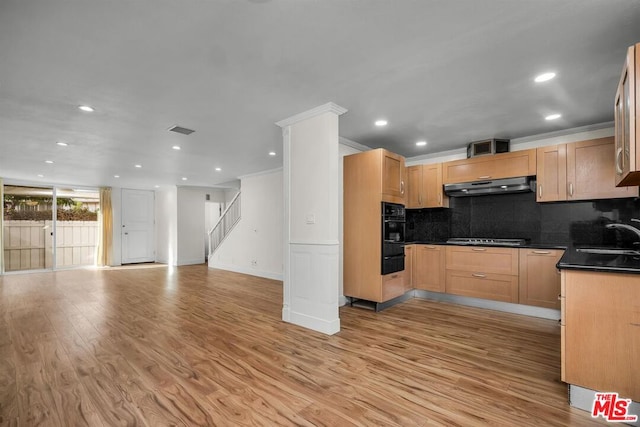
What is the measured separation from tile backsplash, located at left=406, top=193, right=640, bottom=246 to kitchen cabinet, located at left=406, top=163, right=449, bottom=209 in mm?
395

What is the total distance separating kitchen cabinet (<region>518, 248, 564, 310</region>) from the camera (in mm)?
3455

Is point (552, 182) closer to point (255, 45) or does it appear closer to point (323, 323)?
point (323, 323)

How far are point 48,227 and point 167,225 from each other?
115 inches

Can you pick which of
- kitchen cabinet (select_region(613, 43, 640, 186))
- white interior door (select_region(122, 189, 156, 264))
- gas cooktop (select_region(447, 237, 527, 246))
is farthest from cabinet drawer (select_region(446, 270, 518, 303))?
white interior door (select_region(122, 189, 156, 264))

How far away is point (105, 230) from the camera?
28.0 ft

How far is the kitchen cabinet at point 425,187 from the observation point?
4574 millimetres

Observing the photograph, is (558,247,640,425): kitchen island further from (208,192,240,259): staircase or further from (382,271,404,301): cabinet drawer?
(208,192,240,259): staircase

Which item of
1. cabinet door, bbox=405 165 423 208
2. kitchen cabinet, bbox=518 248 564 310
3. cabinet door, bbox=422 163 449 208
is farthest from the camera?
cabinet door, bbox=405 165 423 208

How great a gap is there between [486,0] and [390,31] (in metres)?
0.56

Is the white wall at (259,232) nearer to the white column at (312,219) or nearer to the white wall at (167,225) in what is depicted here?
the white wall at (167,225)

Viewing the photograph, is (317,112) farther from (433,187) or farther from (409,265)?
(409,265)

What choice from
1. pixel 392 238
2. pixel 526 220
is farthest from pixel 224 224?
pixel 526 220

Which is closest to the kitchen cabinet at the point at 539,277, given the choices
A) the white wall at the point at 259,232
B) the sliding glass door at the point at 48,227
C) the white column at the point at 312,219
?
the white column at the point at 312,219

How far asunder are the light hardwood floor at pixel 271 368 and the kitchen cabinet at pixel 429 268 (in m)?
0.36
